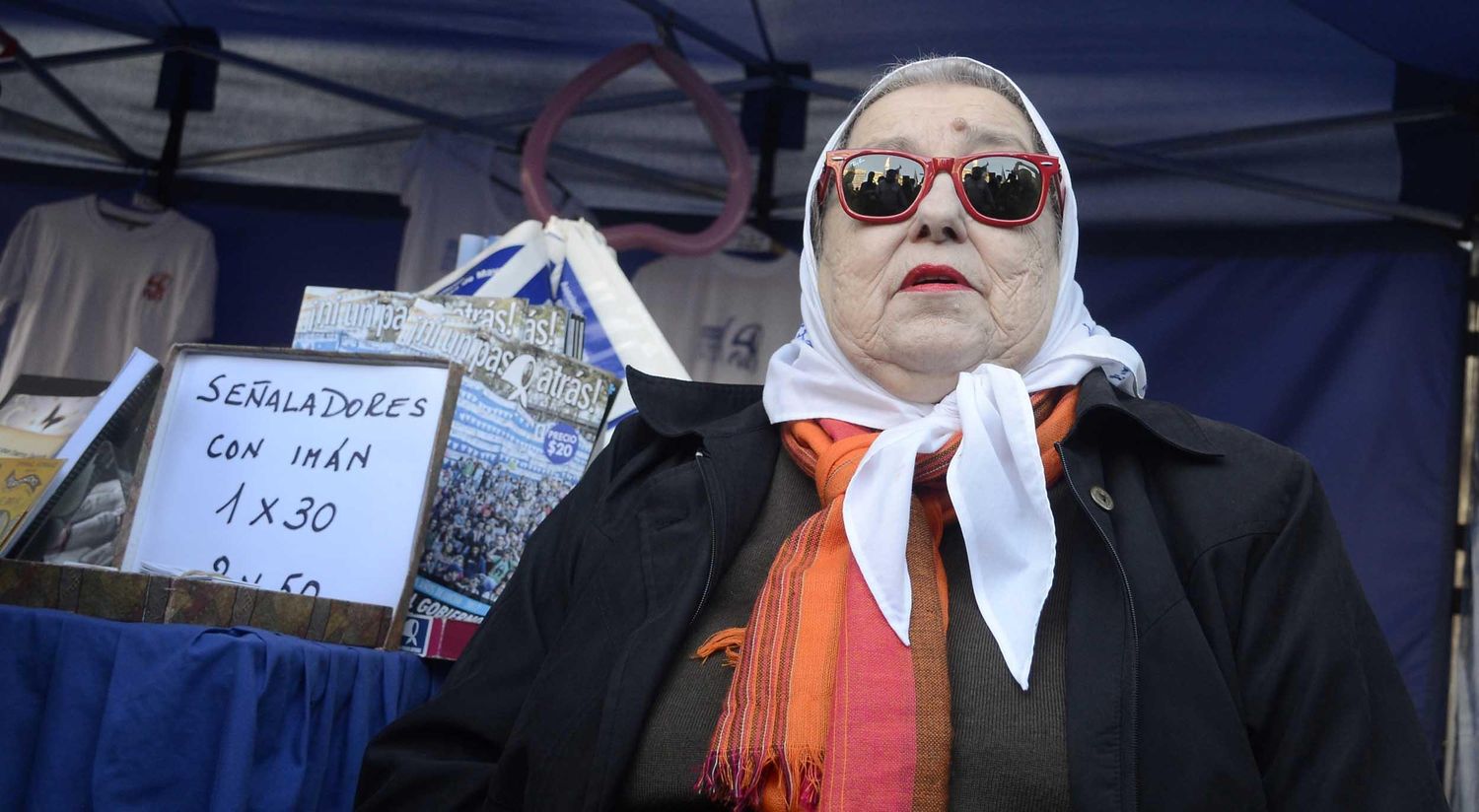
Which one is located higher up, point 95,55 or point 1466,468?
point 95,55

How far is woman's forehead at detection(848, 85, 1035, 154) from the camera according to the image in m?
2.04

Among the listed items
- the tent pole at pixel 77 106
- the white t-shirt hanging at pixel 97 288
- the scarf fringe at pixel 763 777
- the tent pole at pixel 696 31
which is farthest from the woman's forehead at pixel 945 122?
the white t-shirt hanging at pixel 97 288

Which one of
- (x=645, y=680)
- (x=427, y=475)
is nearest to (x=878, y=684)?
(x=645, y=680)

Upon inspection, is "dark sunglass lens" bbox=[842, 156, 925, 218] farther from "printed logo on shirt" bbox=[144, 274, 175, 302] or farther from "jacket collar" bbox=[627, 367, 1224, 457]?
"printed logo on shirt" bbox=[144, 274, 175, 302]

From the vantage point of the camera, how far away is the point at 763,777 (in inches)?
59.5

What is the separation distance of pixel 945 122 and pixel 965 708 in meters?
1.00

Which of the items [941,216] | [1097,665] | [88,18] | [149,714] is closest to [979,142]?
[941,216]

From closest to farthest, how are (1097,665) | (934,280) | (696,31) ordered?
1. (1097,665)
2. (934,280)
3. (696,31)

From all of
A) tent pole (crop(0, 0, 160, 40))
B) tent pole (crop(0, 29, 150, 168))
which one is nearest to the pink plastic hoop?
tent pole (crop(0, 0, 160, 40))

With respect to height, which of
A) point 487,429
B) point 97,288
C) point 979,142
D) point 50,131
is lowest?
point 487,429

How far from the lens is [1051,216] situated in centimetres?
207

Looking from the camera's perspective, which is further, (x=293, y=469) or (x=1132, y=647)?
(x=293, y=469)

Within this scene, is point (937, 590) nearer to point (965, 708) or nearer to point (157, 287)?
point (965, 708)

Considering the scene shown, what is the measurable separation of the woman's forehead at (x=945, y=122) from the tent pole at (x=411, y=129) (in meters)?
2.42
